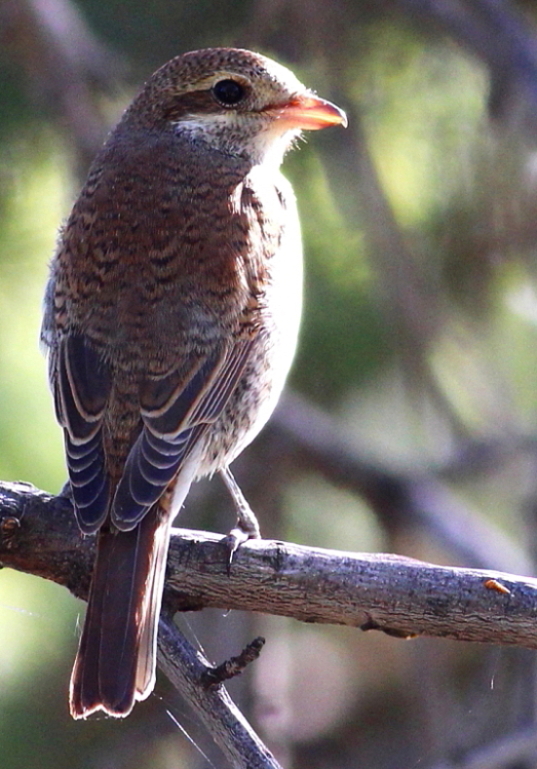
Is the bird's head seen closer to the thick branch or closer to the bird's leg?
the bird's leg

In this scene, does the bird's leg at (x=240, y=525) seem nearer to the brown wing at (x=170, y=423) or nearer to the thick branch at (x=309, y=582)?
the thick branch at (x=309, y=582)

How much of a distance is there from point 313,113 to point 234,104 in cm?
26

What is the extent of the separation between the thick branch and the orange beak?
51.9 inches

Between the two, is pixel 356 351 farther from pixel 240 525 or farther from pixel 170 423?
pixel 170 423

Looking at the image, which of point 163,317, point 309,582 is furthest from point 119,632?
point 163,317

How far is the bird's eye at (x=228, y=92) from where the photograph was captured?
3.80 metres

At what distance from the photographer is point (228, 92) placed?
150 inches

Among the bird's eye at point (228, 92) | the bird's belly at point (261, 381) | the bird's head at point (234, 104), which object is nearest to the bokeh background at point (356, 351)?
the bird's head at point (234, 104)

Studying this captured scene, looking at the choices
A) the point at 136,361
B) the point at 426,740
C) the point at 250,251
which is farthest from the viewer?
the point at 426,740

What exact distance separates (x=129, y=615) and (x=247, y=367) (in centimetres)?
82

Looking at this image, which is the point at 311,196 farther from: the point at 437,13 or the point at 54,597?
the point at 54,597

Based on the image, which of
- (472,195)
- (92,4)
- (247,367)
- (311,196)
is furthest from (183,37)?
(247,367)

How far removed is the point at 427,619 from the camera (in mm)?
2781

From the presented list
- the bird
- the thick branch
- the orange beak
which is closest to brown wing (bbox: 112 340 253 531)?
the bird
